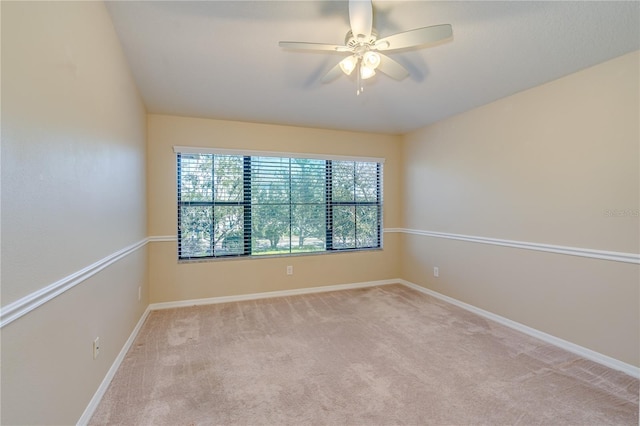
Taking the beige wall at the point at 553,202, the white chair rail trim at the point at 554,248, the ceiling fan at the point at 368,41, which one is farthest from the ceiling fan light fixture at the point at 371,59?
the white chair rail trim at the point at 554,248

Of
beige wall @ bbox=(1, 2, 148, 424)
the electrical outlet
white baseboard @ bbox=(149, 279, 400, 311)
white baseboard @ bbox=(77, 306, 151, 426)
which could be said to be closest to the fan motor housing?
beige wall @ bbox=(1, 2, 148, 424)

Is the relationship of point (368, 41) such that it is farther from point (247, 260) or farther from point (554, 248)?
point (247, 260)

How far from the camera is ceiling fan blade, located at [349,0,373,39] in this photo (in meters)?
1.63

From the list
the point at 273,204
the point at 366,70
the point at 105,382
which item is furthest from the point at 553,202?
the point at 105,382

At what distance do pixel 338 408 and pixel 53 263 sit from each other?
1677 millimetres

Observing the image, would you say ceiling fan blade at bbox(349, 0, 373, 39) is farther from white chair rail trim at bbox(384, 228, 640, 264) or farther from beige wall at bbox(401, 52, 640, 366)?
white chair rail trim at bbox(384, 228, 640, 264)

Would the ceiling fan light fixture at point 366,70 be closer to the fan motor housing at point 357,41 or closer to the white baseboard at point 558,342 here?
the fan motor housing at point 357,41

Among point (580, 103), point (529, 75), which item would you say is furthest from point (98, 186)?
point (580, 103)

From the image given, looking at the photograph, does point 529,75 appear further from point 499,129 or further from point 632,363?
point 632,363

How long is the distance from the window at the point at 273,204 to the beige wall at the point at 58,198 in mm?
1371

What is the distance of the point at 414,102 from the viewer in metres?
3.35

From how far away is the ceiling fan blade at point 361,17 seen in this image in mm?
1631

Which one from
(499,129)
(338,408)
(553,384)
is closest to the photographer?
(338,408)

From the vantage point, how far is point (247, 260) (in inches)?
150
